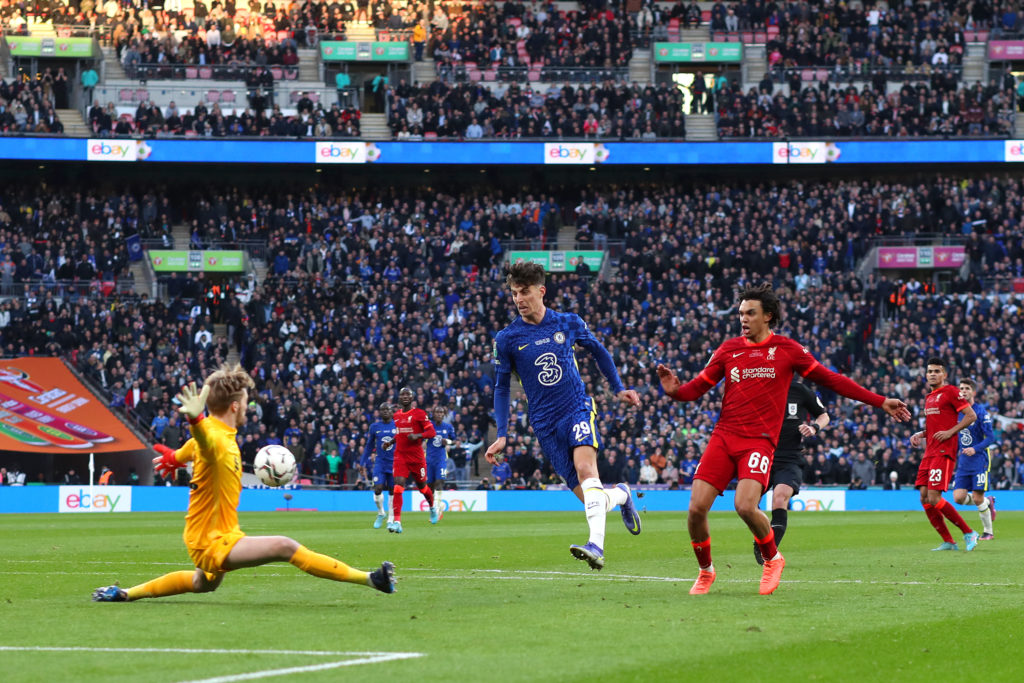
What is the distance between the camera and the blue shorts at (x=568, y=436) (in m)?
12.2

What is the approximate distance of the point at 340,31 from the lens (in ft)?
184

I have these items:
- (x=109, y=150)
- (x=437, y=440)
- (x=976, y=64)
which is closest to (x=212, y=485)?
(x=437, y=440)

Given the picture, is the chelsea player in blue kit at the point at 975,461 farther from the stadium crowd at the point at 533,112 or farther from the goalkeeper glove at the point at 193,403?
the stadium crowd at the point at 533,112

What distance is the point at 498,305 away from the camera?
153 feet

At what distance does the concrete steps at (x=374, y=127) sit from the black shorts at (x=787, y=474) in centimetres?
4010

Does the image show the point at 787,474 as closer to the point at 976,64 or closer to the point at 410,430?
the point at 410,430

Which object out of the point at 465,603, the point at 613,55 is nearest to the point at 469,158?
the point at 613,55

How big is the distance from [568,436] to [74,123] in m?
44.1

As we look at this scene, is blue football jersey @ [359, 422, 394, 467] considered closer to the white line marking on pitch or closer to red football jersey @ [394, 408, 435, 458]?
red football jersey @ [394, 408, 435, 458]

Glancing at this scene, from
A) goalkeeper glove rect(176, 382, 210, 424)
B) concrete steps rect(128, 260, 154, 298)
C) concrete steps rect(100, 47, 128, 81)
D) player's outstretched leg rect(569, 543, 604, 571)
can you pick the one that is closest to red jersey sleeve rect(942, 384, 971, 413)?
player's outstretched leg rect(569, 543, 604, 571)

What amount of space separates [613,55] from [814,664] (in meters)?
49.9

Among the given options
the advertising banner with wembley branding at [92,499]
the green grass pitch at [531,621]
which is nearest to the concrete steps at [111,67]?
the advertising banner with wembley branding at [92,499]

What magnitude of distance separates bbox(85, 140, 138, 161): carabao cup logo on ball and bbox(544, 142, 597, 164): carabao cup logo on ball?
15.0m

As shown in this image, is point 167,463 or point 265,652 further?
point 167,463
